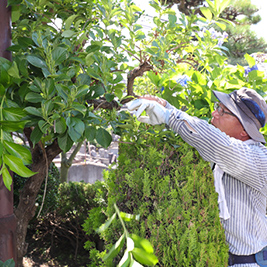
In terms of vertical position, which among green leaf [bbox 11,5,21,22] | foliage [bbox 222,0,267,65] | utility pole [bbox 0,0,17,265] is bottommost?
foliage [bbox 222,0,267,65]

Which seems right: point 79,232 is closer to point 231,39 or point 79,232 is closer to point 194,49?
point 194,49

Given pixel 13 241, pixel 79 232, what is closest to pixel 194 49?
pixel 13 241

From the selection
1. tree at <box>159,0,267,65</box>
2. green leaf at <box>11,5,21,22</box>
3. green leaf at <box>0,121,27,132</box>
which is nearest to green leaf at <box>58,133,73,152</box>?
green leaf at <box>0,121,27,132</box>

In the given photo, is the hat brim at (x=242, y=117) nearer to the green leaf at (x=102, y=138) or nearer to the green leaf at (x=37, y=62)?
the green leaf at (x=102, y=138)

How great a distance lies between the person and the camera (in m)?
1.52

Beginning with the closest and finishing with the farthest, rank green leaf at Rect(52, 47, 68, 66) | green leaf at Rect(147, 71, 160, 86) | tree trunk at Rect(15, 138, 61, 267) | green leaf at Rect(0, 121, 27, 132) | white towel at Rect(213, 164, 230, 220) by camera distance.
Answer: green leaf at Rect(0, 121, 27, 132), green leaf at Rect(52, 47, 68, 66), white towel at Rect(213, 164, 230, 220), green leaf at Rect(147, 71, 160, 86), tree trunk at Rect(15, 138, 61, 267)

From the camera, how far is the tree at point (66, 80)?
111 cm

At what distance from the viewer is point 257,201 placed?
1.74 meters

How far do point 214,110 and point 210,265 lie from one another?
34.5 inches

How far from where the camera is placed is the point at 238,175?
1596 millimetres

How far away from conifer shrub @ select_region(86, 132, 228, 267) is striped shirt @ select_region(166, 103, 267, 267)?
0.42 feet

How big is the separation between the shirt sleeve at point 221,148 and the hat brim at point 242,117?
113 millimetres

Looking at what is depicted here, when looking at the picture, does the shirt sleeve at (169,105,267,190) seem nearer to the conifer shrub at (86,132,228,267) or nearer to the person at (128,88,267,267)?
the person at (128,88,267,267)

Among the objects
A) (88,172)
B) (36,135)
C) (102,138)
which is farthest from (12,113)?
(88,172)
